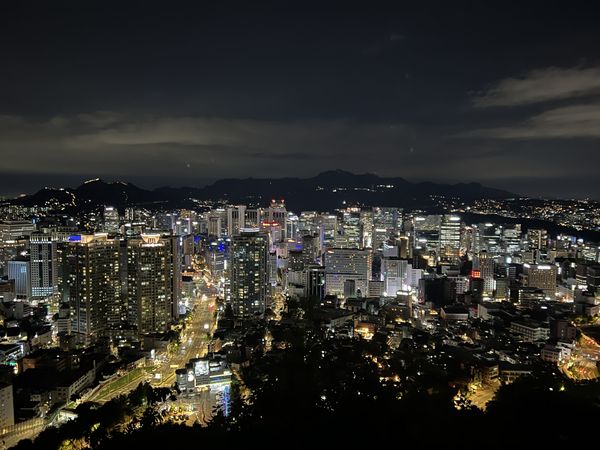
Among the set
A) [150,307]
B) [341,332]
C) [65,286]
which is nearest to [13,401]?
[150,307]

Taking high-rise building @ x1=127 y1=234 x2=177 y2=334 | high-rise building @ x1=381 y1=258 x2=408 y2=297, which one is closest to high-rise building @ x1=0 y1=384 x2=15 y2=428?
high-rise building @ x1=127 y1=234 x2=177 y2=334

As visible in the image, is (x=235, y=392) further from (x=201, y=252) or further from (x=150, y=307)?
(x=201, y=252)

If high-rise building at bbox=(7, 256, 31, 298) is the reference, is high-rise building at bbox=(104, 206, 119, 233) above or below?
above

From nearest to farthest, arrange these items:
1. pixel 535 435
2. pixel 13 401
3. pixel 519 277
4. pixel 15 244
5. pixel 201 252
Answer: pixel 535 435
pixel 13 401
pixel 519 277
pixel 15 244
pixel 201 252

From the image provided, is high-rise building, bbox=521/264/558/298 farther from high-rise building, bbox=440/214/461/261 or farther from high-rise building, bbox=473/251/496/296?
high-rise building, bbox=440/214/461/261

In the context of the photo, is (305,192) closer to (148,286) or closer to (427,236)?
(427,236)

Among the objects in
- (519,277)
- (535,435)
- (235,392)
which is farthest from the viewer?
(519,277)
